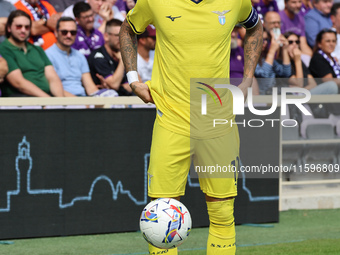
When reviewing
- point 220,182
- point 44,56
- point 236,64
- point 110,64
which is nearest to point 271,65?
point 236,64

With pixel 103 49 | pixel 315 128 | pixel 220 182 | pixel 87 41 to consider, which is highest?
pixel 87 41

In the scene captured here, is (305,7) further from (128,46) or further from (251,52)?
(128,46)

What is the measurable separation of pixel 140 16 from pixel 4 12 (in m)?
4.50

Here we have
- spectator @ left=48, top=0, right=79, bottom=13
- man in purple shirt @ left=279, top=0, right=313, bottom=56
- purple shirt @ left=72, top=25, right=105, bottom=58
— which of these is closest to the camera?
spectator @ left=48, top=0, right=79, bottom=13

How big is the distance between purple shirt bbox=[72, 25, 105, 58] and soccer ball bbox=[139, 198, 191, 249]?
542 centimetres

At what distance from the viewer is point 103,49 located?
9.95m

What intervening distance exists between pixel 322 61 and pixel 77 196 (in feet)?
19.3

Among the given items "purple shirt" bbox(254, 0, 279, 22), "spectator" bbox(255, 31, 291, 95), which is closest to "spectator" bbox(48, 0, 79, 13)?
"spectator" bbox(255, 31, 291, 95)

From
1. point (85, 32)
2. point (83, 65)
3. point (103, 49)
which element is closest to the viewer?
point (83, 65)

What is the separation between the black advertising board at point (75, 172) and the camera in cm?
736

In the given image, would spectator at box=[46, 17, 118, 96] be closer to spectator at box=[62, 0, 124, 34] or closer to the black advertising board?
spectator at box=[62, 0, 124, 34]

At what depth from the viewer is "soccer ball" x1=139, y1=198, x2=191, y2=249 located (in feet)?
16.0

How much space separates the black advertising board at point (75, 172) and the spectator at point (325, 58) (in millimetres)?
4451

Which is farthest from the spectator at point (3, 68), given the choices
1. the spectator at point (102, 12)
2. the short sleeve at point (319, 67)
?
the short sleeve at point (319, 67)
